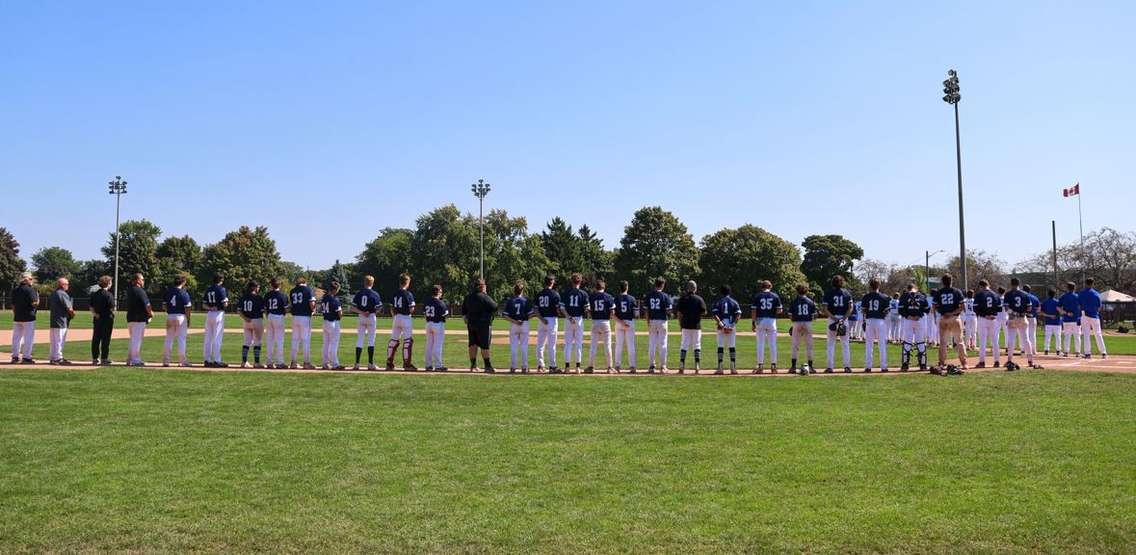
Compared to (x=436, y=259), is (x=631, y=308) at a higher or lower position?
lower

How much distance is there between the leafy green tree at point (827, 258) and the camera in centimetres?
9031

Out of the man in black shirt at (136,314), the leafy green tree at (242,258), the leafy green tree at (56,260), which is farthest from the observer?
the leafy green tree at (56,260)

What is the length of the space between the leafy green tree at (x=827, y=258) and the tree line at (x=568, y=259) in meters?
0.12

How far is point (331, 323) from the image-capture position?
16922mm

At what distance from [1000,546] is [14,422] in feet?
38.1

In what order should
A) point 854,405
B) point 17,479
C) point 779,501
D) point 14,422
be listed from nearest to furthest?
point 779,501 < point 17,479 < point 14,422 < point 854,405

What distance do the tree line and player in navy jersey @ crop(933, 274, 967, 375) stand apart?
52.8m

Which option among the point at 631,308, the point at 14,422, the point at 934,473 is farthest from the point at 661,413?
the point at 14,422

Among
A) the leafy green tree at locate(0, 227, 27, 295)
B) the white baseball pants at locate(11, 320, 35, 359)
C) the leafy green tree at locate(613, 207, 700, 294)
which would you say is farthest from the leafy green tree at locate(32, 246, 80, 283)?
the white baseball pants at locate(11, 320, 35, 359)

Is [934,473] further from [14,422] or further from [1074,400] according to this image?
[14,422]

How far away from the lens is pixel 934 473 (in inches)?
306

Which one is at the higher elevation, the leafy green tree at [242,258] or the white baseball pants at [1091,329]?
the leafy green tree at [242,258]

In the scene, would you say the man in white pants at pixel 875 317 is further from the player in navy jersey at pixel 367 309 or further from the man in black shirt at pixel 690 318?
the player in navy jersey at pixel 367 309

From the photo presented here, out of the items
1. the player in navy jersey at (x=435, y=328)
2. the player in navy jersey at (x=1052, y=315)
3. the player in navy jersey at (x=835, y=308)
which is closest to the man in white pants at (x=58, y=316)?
the player in navy jersey at (x=435, y=328)
